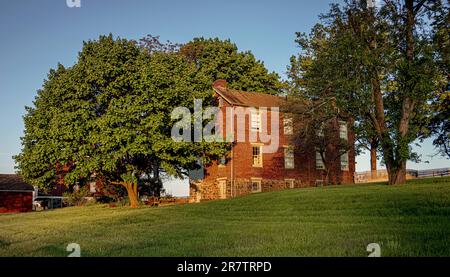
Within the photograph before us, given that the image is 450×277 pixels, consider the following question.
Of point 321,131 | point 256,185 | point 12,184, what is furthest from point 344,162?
point 12,184

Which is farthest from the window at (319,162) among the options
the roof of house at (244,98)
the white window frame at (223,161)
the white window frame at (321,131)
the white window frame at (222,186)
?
the white window frame at (222,186)

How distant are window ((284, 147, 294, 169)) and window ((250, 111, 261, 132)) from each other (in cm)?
380

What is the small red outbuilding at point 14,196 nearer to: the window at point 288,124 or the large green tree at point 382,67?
the window at point 288,124

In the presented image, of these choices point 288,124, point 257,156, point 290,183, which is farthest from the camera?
point 290,183

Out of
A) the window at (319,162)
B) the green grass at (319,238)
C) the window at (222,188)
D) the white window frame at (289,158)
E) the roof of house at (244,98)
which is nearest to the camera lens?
the green grass at (319,238)

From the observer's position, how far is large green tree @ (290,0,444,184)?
25812 mm

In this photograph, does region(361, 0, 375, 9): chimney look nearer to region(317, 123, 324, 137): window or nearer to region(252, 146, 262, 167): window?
region(317, 123, 324, 137): window

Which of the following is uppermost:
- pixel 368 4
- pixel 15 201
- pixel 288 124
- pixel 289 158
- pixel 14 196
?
pixel 368 4

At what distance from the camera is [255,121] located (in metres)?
41.6

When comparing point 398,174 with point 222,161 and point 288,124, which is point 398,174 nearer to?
point 288,124

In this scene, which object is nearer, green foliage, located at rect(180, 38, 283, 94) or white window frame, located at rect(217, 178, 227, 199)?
white window frame, located at rect(217, 178, 227, 199)

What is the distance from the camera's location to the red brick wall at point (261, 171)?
3981 cm

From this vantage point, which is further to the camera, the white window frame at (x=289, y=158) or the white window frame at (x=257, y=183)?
the white window frame at (x=289, y=158)

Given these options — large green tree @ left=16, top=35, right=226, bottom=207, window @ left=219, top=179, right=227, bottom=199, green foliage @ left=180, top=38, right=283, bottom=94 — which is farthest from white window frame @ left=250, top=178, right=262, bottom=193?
green foliage @ left=180, top=38, right=283, bottom=94
